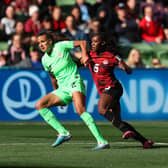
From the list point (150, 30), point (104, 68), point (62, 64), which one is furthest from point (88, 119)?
point (150, 30)

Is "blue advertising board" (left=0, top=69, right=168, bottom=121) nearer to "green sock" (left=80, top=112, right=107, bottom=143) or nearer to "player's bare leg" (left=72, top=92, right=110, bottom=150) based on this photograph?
"player's bare leg" (left=72, top=92, right=110, bottom=150)

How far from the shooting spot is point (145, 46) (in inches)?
835

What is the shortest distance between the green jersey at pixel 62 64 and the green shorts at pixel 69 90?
0.08 m

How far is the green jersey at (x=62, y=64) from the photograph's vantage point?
11.4 m

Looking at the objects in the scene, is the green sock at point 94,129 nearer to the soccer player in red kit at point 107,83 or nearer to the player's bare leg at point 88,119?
the player's bare leg at point 88,119

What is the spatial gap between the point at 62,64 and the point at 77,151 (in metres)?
1.55

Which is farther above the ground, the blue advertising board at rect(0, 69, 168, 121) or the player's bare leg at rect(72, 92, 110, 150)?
the player's bare leg at rect(72, 92, 110, 150)

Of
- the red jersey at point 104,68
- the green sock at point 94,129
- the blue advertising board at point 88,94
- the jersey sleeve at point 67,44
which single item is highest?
the jersey sleeve at point 67,44

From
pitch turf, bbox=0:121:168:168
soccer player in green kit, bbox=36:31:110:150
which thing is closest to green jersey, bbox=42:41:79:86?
soccer player in green kit, bbox=36:31:110:150

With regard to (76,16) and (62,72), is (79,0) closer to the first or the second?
(76,16)

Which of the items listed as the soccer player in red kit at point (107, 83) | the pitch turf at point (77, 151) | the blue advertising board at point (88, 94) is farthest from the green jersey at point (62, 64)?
the blue advertising board at point (88, 94)

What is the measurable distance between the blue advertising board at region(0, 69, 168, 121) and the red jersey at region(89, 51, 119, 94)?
645 centimetres

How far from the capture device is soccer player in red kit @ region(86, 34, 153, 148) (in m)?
11.0

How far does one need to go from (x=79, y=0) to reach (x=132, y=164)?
1324cm
